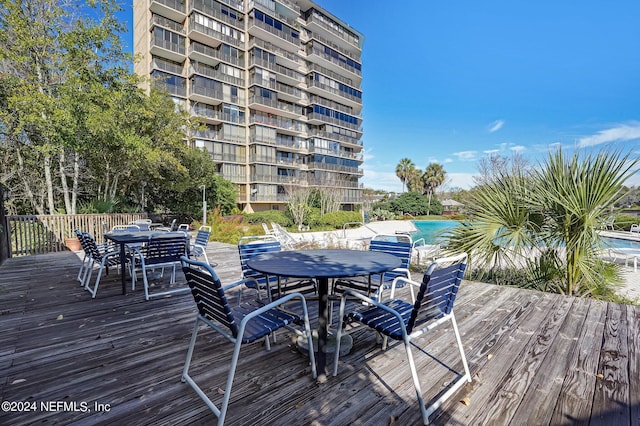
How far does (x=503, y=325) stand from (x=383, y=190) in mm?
55216

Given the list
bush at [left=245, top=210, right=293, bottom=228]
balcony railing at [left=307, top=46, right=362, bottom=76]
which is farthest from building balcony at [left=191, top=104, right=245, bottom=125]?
balcony railing at [left=307, top=46, right=362, bottom=76]

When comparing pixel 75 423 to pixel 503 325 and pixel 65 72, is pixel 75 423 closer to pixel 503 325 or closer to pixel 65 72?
pixel 503 325

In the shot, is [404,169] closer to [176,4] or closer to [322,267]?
[176,4]

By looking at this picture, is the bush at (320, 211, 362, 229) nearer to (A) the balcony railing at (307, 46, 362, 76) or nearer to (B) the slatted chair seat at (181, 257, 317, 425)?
(A) the balcony railing at (307, 46, 362, 76)

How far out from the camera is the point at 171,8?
2270 cm

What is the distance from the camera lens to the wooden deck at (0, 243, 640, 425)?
172 cm

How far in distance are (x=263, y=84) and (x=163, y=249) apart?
25560 millimetres

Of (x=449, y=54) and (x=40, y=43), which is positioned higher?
(x=449, y=54)

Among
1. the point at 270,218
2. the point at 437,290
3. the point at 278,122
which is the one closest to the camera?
the point at 437,290

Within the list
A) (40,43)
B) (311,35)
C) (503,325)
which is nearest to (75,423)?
(503,325)

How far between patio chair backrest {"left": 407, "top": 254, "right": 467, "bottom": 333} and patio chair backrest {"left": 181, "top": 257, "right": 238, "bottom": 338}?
42.4 inches

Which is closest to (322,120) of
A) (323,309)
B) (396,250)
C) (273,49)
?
(273,49)

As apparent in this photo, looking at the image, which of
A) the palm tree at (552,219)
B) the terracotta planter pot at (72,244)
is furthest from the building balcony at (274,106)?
the palm tree at (552,219)

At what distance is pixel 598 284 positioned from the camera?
3.96 metres
